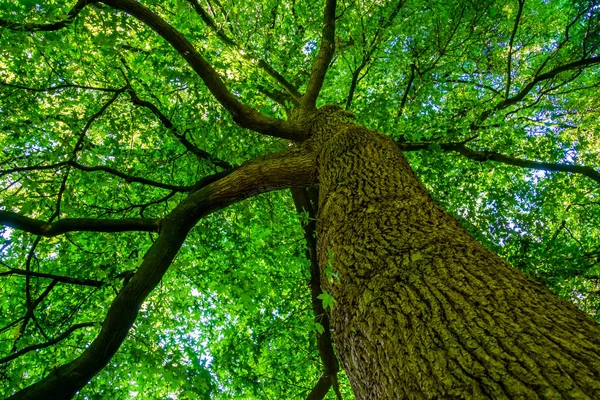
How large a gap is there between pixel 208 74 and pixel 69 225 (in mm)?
2580

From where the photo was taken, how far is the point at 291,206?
8.66m

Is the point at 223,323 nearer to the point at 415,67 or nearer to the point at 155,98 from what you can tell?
the point at 155,98

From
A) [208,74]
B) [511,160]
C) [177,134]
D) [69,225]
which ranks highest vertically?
[511,160]

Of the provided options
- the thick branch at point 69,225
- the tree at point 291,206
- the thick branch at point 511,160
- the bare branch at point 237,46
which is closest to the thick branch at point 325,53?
the tree at point 291,206

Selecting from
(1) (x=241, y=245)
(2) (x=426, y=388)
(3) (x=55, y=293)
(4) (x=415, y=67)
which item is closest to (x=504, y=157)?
(4) (x=415, y=67)

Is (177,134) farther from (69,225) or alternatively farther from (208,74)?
(69,225)

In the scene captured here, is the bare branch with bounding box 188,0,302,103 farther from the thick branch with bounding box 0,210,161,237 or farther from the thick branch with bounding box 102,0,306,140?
the thick branch with bounding box 0,210,161,237

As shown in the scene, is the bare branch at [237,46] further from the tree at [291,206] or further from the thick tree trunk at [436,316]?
the thick tree trunk at [436,316]

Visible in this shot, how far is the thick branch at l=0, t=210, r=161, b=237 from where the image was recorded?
3.45m

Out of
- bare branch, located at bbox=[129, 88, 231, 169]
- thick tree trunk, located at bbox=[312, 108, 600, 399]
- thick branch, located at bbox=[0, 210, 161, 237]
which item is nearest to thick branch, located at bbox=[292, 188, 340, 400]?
bare branch, located at bbox=[129, 88, 231, 169]

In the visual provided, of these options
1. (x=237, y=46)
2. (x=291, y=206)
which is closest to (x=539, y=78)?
(x=291, y=206)

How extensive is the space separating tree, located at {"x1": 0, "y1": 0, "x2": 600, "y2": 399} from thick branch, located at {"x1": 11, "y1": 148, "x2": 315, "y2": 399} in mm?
21

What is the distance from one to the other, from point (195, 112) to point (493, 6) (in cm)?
653

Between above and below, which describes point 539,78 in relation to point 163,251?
above
